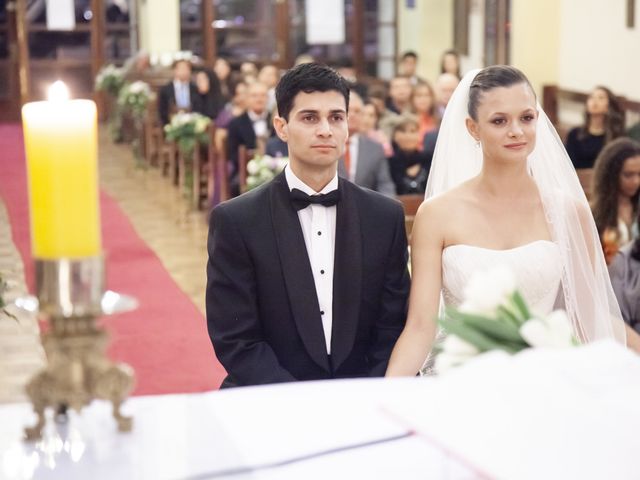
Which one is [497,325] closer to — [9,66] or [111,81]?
[111,81]

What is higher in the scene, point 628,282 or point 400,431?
point 400,431

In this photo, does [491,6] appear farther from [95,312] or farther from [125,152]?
[95,312]

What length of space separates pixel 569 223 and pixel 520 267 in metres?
0.24

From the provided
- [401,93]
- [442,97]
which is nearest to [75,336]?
[442,97]

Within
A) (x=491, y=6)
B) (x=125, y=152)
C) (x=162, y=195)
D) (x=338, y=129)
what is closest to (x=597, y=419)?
(x=338, y=129)

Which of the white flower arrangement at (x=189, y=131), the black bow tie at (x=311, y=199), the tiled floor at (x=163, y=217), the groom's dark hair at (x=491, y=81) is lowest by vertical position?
the tiled floor at (x=163, y=217)

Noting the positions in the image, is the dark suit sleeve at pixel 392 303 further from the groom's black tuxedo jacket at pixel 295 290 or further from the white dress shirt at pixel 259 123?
the white dress shirt at pixel 259 123

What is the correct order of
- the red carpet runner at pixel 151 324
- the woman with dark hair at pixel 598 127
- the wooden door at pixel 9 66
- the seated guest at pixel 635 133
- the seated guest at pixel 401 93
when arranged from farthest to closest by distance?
the wooden door at pixel 9 66
the seated guest at pixel 401 93
the seated guest at pixel 635 133
the woman with dark hair at pixel 598 127
the red carpet runner at pixel 151 324

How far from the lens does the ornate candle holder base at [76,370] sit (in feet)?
4.96

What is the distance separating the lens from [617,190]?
607 cm

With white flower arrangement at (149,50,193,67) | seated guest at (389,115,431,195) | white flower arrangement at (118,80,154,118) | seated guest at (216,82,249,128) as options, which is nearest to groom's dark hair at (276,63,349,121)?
seated guest at (389,115,431,195)

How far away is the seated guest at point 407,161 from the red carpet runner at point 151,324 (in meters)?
1.76

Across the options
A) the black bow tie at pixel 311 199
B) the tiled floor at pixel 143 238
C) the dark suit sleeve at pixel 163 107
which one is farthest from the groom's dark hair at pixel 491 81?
the dark suit sleeve at pixel 163 107

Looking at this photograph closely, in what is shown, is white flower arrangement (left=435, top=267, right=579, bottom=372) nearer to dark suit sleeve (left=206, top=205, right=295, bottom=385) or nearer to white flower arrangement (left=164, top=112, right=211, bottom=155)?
dark suit sleeve (left=206, top=205, right=295, bottom=385)
